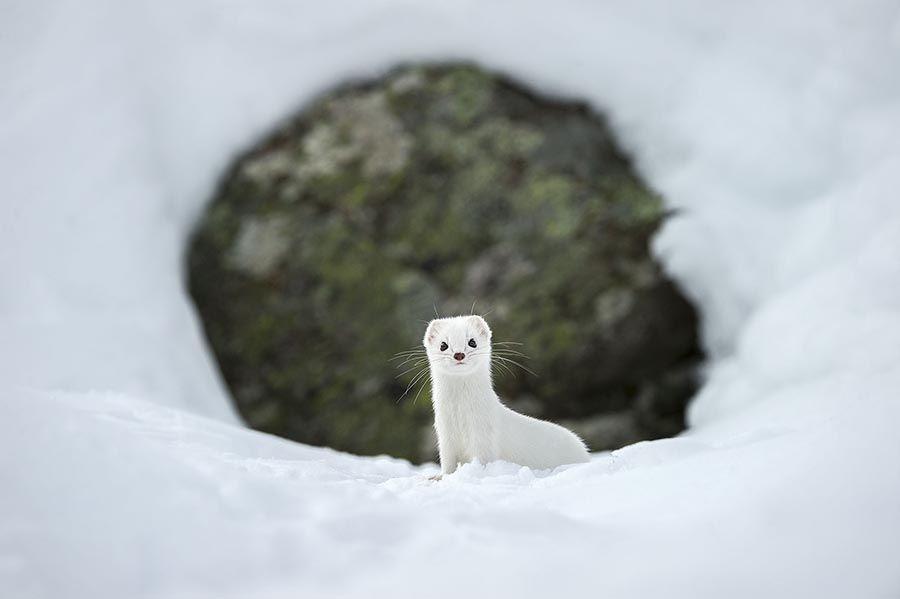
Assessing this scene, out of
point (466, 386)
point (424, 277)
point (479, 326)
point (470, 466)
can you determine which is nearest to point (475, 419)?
Result: point (466, 386)

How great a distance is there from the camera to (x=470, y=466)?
3.07m

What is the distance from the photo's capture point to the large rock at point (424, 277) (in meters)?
5.61

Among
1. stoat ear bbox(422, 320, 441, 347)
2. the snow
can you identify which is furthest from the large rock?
stoat ear bbox(422, 320, 441, 347)

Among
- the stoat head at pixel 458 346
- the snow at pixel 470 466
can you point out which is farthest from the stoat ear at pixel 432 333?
the snow at pixel 470 466

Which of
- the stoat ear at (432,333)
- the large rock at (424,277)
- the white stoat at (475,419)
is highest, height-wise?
the large rock at (424,277)

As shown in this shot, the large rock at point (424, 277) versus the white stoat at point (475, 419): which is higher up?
the large rock at point (424, 277)

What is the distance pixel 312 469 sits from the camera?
277cm

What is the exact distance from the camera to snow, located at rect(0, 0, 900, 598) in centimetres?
169

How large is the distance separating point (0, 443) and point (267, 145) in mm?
4416

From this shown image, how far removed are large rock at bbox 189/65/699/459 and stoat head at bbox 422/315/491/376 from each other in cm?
211

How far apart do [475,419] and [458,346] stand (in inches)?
13.4

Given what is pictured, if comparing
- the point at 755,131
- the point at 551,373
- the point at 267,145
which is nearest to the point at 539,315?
the point at 551,373

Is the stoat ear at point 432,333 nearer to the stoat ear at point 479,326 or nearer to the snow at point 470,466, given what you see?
the stoat ear at point 479,326

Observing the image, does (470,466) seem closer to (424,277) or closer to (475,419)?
(475,419)
